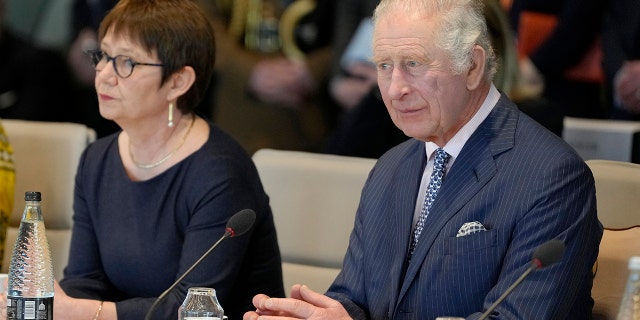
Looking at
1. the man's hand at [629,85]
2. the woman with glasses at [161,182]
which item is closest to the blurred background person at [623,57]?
the man's hand at [629,85]

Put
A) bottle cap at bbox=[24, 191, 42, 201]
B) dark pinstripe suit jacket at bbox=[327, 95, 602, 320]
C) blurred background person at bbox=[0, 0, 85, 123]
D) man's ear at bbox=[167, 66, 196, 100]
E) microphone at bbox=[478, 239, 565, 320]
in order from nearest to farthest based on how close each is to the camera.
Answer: microphone at bbox=[478, 239, 565, 320], dark pinstripe suit jacket at bbox=[327, 95, 602, 320], bottle cap at bbox=[24, 191, 42, 201], man's ear at bbox=[167, 66, 196, 100], blurred background person at bbox=[0, 0, 85, 123]

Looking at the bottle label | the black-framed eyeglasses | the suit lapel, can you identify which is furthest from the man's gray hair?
the bottle label

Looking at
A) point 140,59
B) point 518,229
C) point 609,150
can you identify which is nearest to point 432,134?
point 518,229

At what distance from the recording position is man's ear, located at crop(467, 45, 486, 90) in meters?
2.31

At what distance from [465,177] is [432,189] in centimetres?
10

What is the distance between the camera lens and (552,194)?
6.95 feet

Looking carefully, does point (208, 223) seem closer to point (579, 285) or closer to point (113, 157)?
point (113, 157)

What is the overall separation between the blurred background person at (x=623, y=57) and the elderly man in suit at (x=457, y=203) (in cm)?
160

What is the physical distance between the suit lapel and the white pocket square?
35 mm

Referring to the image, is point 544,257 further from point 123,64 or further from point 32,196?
point 123,64

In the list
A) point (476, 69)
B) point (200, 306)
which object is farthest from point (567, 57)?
point (200, 306)

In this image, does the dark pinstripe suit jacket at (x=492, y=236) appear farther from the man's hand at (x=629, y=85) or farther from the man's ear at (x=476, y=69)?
the man's hand at (x=629, y=85)

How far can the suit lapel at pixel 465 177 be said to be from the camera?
7.33 ft

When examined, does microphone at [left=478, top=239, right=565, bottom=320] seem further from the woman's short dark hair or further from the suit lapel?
the woman's short dark hair
